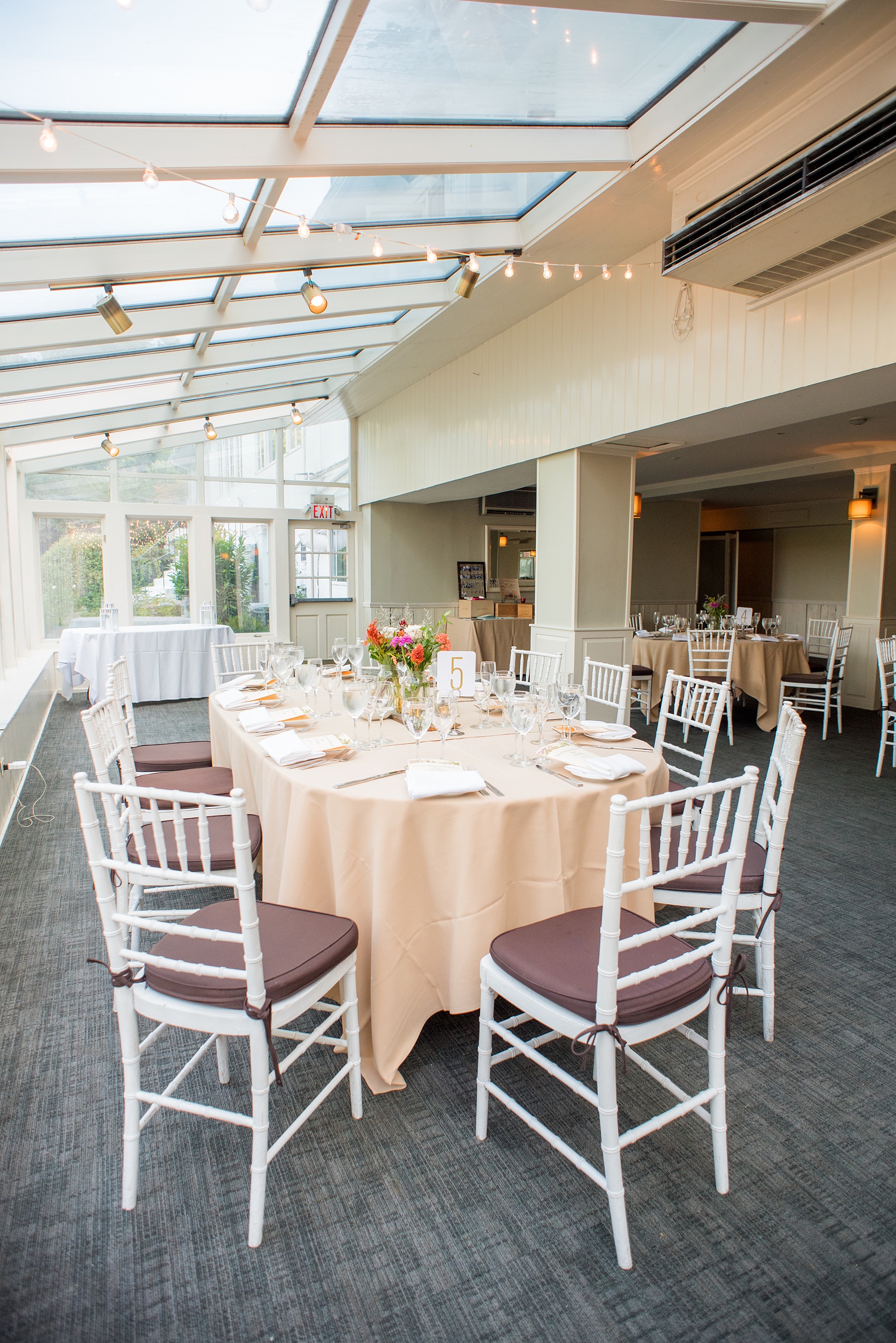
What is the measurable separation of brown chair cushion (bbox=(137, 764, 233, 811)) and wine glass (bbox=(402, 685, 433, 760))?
0.85 m

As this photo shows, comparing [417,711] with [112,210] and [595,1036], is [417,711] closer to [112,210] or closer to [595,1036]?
[595,1036]

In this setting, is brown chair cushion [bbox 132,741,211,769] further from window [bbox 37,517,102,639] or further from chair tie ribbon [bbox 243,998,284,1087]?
window [bbox 37,517,102,639]

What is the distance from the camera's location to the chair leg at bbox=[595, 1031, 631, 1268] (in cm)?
144

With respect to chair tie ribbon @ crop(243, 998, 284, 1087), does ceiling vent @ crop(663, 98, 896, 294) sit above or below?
above

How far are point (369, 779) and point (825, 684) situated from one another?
6006 mm

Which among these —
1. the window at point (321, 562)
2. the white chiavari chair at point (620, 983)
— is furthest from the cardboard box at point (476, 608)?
the white chiavari chair at point (620, 983)

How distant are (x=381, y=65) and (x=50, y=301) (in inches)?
101

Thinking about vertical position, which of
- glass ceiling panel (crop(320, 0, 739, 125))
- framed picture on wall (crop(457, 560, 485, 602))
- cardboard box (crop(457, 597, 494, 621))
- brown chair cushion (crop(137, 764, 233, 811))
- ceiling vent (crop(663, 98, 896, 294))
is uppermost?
glass ceiling panel (crop(320, 0, 739, 125))

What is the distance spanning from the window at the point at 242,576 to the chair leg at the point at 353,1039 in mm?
8490

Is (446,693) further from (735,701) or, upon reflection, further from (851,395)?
(735,701)

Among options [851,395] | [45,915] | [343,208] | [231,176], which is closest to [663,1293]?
[45,915]

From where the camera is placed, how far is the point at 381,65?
2.80m

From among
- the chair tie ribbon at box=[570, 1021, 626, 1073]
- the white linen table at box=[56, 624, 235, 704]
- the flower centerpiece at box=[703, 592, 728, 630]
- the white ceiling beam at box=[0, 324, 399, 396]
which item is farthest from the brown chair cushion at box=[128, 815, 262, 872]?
the flower centerpiece at box=[703, 592, 728, 630]

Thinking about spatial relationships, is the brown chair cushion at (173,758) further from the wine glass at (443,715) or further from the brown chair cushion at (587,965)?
the brown chair cushion at (587,965)
